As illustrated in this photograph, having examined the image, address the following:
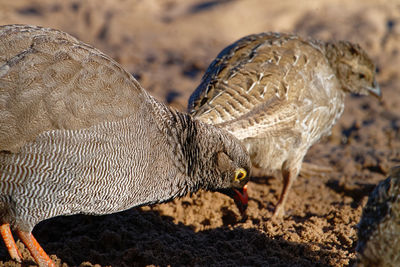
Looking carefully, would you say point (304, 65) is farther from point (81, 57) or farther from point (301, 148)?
point (81, 57)

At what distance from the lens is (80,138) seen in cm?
474

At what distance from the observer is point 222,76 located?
6.48 meters

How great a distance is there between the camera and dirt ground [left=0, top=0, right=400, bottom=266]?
211 inches

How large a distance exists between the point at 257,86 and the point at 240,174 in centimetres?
128

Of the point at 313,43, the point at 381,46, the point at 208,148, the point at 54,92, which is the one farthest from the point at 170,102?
the point at 381,46

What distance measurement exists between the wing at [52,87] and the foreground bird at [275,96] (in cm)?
130

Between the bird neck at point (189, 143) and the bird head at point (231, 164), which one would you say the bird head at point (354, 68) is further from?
the bird neck at point (189, 143)

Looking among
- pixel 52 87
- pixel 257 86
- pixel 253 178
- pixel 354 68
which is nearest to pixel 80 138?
pixel 52 87

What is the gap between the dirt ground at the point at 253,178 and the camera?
211 inches

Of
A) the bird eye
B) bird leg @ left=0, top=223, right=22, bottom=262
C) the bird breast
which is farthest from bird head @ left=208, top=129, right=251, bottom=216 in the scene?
bird leg @ left=0, top=223, right=22, bottom=262

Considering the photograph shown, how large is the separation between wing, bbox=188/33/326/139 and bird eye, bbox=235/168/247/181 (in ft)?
1.55

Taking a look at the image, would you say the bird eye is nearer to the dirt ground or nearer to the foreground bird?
the foreground bird

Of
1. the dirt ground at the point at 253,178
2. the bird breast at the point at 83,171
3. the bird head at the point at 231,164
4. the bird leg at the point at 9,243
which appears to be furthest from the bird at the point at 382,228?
the bird leg at the point at 9,243

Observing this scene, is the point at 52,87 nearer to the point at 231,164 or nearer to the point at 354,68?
the point at 231,164
